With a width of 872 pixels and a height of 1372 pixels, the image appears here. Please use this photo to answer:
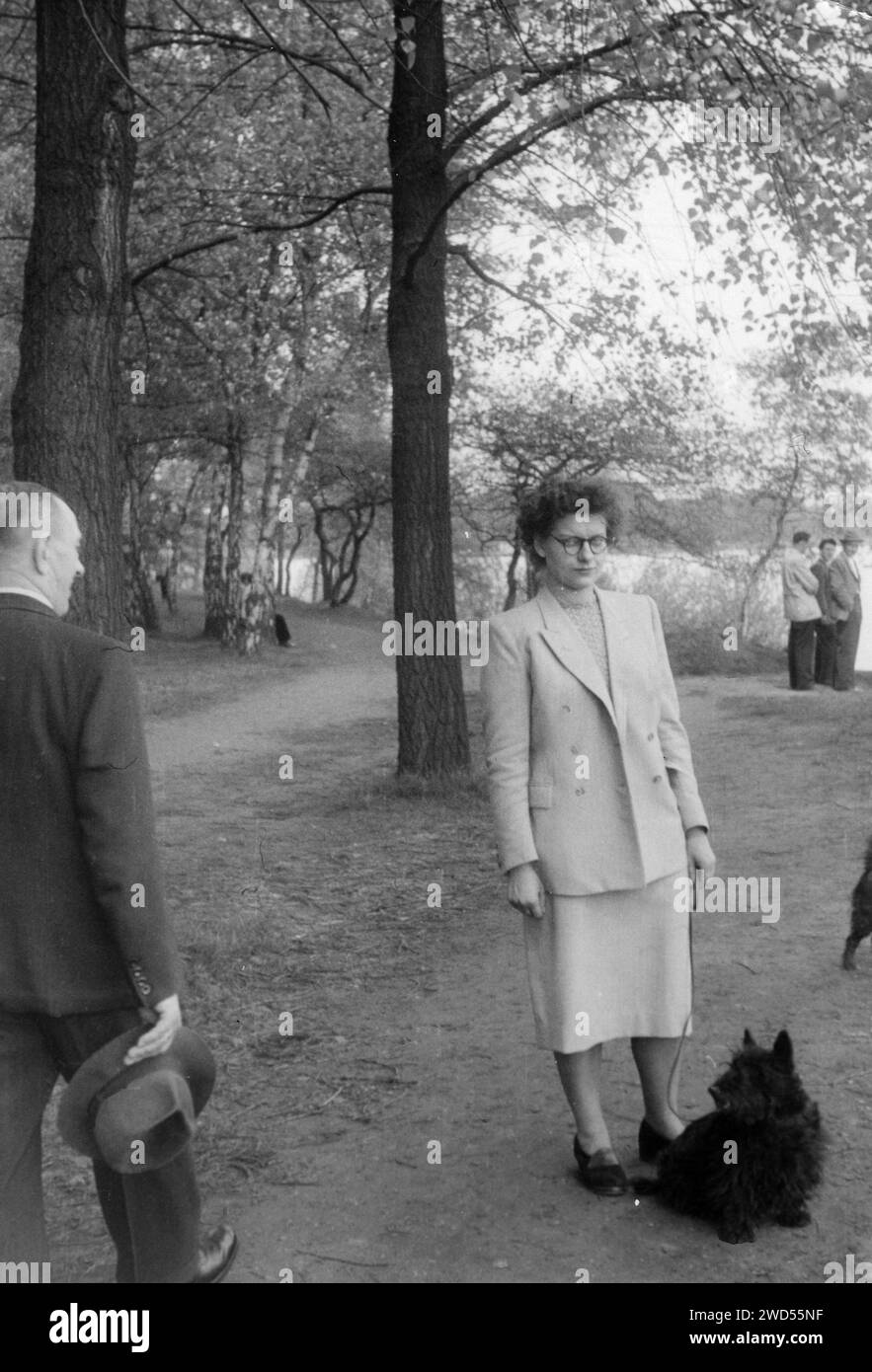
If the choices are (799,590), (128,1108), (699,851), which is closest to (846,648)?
(799,590)

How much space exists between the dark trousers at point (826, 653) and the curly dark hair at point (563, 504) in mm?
17016

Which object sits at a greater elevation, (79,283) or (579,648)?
(79,283)

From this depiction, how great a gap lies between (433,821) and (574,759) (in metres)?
7.05

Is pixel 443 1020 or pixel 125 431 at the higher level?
pixel 125 431

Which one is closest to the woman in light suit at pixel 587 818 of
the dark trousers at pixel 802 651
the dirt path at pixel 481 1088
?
the dirt path at pixel 481 1088

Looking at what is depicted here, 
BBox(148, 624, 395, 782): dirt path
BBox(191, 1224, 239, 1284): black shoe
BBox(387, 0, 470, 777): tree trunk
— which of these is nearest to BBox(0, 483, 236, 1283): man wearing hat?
BBox(191, 1224, 239, 1284): black shoe

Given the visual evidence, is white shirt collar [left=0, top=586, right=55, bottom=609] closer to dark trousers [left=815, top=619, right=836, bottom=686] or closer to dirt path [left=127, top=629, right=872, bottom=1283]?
dirt path [left=127, top=629, right=872, bottom=1283]

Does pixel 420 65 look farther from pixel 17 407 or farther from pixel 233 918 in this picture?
pixel 233 918

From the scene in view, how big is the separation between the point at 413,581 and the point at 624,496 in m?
7.86

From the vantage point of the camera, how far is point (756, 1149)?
14.7 ft

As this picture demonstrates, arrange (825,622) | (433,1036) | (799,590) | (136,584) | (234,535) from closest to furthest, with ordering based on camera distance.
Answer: (433,1036), (799,590), (825,622), (234,535), (136,584)

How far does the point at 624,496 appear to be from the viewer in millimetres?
4965

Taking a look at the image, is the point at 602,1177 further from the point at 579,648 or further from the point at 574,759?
the point at 579,648
